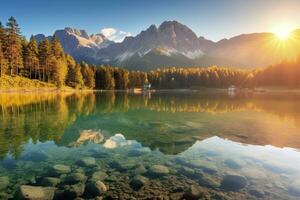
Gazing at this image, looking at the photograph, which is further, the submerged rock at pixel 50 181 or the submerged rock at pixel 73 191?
the submerged rock at pixel 50 181

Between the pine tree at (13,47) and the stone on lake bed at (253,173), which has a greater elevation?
the pine tree at (13,47)

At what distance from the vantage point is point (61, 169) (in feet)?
48.4

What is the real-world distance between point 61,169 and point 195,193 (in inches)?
316

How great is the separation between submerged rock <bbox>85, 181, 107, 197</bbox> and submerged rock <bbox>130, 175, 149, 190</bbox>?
58.0 inches

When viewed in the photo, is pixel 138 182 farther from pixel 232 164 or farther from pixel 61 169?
pixel 232 164

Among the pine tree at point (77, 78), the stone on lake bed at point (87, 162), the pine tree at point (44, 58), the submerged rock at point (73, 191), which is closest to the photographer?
the submerged rock at point (73, 191)

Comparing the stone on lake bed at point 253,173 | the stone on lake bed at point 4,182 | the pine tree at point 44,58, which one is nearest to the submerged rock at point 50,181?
the stone on lake bed at point 4,182

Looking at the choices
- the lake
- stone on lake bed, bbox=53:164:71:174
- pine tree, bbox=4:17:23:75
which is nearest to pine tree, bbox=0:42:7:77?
pine tree, bbox=4:17:23:75

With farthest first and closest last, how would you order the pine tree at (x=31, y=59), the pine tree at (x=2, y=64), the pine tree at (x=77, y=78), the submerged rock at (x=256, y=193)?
the pine tree at (x=77, y=78), the pine tree at (x=31, y=59), the pine tree at (x=2, y=64), the submerged rock at (x=256, y=193)

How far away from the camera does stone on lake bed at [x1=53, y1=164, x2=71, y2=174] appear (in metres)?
14.4

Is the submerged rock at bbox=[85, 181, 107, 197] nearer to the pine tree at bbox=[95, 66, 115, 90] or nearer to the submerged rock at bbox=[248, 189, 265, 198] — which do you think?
the submerged rock at bbox=[248, 189, 265, 198]

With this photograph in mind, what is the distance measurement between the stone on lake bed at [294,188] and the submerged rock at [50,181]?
11.7 m

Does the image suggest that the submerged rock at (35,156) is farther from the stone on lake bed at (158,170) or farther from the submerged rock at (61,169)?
the stone on lake bed at (158,170)

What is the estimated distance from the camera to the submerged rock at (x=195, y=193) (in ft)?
37.5
